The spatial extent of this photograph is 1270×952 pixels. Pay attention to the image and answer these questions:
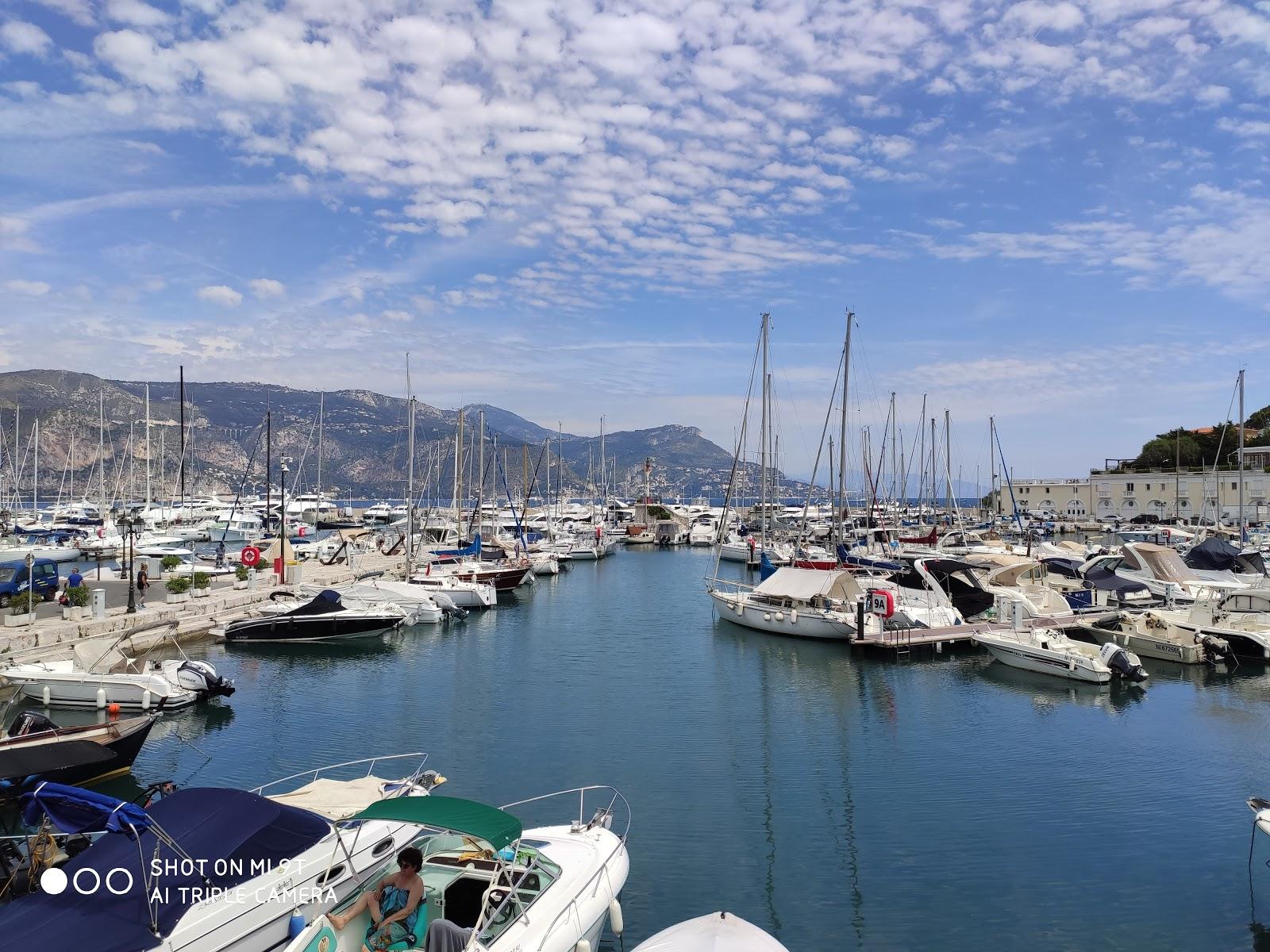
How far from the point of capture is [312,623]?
3478 cm

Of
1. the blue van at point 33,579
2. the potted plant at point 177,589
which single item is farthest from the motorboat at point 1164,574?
the blue van at point 33,579

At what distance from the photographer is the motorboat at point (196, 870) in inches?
342

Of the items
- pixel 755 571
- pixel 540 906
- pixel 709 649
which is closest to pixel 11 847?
pixel 540 906

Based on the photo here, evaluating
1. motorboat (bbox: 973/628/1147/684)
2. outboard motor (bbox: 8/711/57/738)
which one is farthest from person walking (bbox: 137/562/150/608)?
motorboat (bbox: 973/628/1147/684)

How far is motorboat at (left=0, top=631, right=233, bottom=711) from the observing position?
22438 millimetres

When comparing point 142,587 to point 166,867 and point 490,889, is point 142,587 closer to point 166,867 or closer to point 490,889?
point 166,867

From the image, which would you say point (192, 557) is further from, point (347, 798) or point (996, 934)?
point (996, 934)

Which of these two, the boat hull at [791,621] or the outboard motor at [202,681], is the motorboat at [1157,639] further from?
the outboard motor at [202,681]

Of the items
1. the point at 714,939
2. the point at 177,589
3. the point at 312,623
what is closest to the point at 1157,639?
the point at 714,939

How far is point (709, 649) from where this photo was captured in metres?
35.3

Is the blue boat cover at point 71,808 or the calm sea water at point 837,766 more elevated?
the blue boat cover at point 71,808

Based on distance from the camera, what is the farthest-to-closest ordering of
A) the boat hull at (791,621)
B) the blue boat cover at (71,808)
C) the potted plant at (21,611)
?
the boat hull at (791,621), the potted plant at (21,611), the blue boat cover at (71,808)

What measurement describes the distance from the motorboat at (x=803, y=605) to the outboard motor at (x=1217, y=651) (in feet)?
40.4

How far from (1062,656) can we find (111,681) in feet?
95.5
